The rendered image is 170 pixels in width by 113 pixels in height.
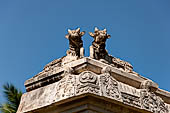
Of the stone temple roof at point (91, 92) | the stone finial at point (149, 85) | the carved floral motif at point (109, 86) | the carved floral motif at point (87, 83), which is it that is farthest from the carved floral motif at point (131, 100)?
the carved floral motif at point (87, 83)

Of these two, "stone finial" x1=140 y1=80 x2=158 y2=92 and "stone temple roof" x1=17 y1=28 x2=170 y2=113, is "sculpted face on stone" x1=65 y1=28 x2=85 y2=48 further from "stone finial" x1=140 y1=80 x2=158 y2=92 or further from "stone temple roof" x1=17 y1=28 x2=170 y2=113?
"stone finial" x1=140 y1=80 x2=158 y2=92

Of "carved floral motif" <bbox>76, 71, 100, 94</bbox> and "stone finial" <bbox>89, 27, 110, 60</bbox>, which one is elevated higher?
"stone finial" <bbox>89, 27, 110, 60</bbox>

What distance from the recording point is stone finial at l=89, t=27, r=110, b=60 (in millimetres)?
5483

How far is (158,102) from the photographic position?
462 centimetres

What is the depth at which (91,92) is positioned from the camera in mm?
3891

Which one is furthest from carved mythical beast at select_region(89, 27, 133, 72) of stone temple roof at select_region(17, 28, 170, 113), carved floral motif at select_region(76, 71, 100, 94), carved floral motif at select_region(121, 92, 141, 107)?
carved floral motif at select_region(121, 92, 141, 107)

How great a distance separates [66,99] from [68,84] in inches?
12.3

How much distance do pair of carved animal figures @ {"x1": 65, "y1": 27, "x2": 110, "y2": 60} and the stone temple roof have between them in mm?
299

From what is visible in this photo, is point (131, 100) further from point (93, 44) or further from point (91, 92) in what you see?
point (93, 44)

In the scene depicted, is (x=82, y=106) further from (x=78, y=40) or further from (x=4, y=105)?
(x=4, y=105)

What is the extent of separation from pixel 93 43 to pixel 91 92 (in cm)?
197

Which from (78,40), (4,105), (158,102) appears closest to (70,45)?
(78,40)

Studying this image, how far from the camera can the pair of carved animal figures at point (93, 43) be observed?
545 cm

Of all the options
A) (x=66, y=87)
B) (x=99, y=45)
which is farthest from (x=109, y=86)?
(x=99, y=45)
